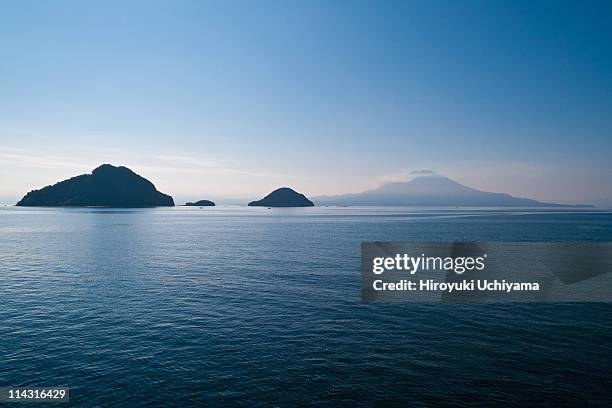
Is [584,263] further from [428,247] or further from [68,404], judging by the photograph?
[68,404]

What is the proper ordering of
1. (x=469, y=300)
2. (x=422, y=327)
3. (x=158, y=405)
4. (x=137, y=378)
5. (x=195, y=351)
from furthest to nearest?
(x=469, y=300) → (x=422, y=327) → (x=195, y=351) → (x=137, y=378) → (x=158, y=405)

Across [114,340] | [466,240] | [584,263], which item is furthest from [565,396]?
[466,240]

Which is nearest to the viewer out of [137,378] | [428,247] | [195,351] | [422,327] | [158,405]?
[158,405]

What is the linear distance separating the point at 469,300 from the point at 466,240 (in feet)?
253

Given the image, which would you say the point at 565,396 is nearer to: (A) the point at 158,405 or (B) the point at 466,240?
(A) the point at 158,405

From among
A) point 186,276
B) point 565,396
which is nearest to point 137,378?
point 565,396

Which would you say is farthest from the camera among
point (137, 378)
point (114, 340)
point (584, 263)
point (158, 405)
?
point (584, 263)

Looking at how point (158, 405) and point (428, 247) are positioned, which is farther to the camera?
point (428, 247)

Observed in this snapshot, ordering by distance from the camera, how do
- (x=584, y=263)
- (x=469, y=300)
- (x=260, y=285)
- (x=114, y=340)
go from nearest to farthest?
(x=114, y=340), (x=469, y=300), (x=260, y=285), (x=584, y=263)

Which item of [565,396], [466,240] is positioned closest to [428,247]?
[466,240]

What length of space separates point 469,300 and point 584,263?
44.0 m

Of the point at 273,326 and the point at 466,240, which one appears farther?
the point at 466,240

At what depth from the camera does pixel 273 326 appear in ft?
128

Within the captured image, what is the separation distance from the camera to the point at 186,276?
6381 cm
